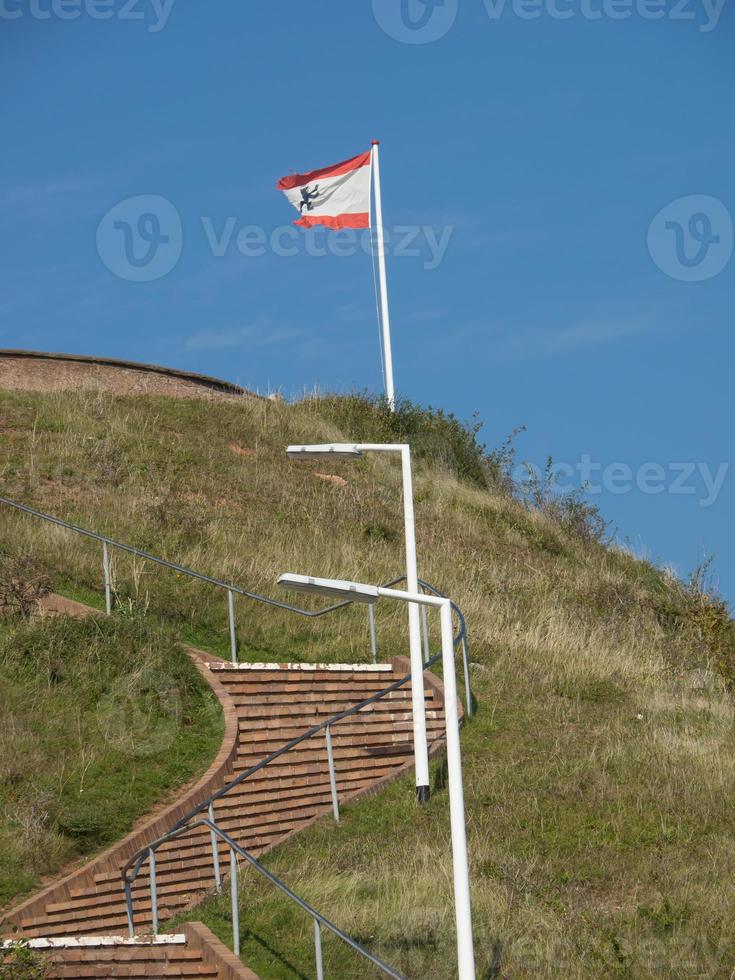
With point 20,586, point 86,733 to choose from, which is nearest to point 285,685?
point 86,733

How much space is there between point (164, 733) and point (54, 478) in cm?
1108

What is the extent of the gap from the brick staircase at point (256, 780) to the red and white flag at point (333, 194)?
50.6 feet

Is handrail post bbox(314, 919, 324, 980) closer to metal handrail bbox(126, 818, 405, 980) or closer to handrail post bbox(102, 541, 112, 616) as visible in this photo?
metal handrail bbox(126, 818, 405, 980)

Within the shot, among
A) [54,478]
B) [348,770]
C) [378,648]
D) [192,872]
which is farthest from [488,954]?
[54,478]

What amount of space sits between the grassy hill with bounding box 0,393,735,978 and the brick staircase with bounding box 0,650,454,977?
0.66m

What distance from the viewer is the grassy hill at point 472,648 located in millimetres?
12797

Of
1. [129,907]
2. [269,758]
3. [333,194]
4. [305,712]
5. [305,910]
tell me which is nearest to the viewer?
[305,910]

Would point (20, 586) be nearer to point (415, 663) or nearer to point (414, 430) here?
point (415, 663)

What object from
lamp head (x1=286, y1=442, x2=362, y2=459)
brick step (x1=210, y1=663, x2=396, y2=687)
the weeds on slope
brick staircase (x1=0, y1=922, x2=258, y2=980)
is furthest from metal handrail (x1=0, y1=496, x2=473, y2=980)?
lamp head (x1=286, y1=442, x2=362, y2=459)

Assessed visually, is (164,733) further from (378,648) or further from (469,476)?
(469,476)

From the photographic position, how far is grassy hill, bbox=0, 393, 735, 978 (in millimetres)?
12797

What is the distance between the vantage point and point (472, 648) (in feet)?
71.5

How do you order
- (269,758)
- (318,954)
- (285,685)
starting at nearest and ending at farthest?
(318,954) → (269,758) → (285,685)

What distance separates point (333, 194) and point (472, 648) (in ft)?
47.7
